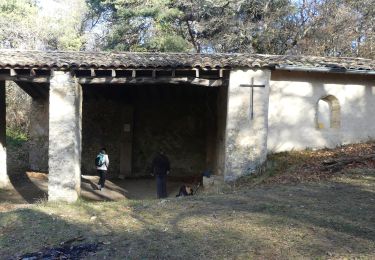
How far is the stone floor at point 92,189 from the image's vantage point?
1356cm

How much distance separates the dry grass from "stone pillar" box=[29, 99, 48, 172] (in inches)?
365

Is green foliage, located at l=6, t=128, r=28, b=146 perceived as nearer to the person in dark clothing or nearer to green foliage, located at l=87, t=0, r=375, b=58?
green foliage, located at l=87, t=0, r=375, b=58

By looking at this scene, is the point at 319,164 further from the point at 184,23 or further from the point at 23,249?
the point at 184,23

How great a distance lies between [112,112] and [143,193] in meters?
5.03

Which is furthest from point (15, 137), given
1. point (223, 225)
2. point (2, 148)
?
point (223, 225)

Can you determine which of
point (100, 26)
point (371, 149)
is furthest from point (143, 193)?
point (100, 26)

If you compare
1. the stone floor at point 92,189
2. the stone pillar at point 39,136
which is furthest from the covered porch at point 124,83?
the stone pillar at point 39,136

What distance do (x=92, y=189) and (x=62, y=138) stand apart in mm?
3996

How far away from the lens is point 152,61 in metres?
11.3

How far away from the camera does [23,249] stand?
6.55m

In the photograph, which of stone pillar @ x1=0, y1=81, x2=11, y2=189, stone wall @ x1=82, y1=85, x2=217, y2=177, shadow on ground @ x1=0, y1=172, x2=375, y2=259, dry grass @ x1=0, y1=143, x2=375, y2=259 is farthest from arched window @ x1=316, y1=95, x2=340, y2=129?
stone pillar @ x1=0, y1=81, x2=11, y2=189

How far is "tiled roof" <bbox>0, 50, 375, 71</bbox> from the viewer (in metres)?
10.9

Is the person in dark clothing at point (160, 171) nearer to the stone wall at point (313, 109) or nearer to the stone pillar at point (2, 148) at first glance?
the stone wall at point (313, 109)

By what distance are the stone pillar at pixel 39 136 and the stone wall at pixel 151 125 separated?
1762 mm
